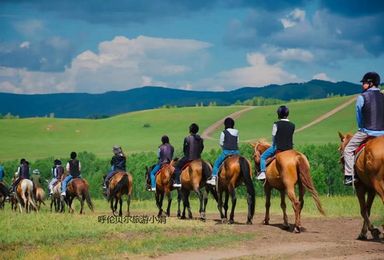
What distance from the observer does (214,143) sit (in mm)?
117375

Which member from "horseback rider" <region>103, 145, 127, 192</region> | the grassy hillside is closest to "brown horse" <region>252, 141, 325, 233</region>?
"horseback rider" <region>103, 145, 127, 192</region>

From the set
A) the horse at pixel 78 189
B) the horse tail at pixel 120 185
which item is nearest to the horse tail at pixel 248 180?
the horse tail at pixel 120 185

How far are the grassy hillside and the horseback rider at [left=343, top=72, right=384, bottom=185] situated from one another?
96.1 meters

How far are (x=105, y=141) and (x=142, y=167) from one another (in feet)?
254

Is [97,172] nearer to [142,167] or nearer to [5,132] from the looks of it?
[142,167]

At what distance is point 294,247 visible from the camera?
1577 centimetres

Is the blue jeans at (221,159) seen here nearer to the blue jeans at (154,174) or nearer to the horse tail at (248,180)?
the horse tail at (248,180)

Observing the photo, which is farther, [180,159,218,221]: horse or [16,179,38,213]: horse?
[16,179,38,213]: horse

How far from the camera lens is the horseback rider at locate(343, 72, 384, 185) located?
16141 mm

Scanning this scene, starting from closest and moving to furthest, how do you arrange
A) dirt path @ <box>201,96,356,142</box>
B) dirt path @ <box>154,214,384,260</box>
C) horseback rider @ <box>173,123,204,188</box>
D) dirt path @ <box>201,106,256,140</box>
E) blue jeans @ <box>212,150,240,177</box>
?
1. dirt path @ <box>154,214,384,260</box>
2. blue jeans @ <box>212,150,240,177</box>
3. horseback rider @ <box>173,123,204,188</box>
4. dirt path @ <box>201,96,356,142</box>
5. dirt path @ <box>201,106,256,140</box>

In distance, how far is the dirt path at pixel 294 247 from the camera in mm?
14523

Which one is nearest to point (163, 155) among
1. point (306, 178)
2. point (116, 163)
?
point (116, 163)

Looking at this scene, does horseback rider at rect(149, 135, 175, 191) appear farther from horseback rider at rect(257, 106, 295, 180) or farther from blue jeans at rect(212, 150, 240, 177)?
horseback rider at rect(257, 106, 295, 180)

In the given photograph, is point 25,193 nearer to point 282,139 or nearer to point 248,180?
point 248,180
